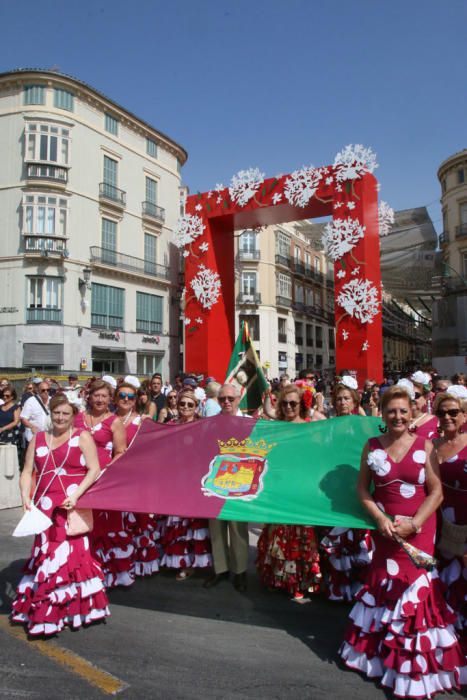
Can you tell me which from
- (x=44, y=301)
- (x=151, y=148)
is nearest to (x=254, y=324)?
(x=151, y=148)

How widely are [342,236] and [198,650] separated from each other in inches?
650

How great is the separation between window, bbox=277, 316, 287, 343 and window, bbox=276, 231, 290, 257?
5152 mm

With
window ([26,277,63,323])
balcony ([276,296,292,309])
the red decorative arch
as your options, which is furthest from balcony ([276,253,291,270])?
window ([26,277,63,323])

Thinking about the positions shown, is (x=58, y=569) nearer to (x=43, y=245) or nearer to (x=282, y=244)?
(x=43, y=245)

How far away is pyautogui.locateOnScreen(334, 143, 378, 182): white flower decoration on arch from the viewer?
18297 mm

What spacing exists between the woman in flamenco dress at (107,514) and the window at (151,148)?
30.7 m

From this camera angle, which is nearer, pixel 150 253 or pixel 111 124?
pixel 111 124

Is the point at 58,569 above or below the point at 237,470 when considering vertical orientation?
below

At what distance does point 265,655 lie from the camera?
358 cm

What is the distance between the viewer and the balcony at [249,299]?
39562mm

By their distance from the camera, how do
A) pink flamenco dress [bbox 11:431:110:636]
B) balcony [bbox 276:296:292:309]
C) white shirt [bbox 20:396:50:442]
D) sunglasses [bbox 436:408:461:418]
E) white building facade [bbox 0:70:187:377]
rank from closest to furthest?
sunglasses [bbox 436:408:461:418] < pink flamenco dress [bbox 11:431:110:636] < white shirt [bbox 20:396:50:442] < white building facade [bbox 0:70:187:377] < balcony [bbox 276:296:292:309]

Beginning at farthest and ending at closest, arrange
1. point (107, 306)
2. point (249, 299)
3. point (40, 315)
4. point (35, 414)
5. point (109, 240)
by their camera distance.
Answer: point (249, 299)
point (109, 240)
point (107, 306)
point (40, 315)
point (35, 414)

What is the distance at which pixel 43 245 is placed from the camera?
86.7 ft

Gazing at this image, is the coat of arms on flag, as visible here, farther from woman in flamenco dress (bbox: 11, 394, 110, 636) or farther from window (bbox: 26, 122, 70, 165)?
window (bbox: 26, 122, 70, 165)
